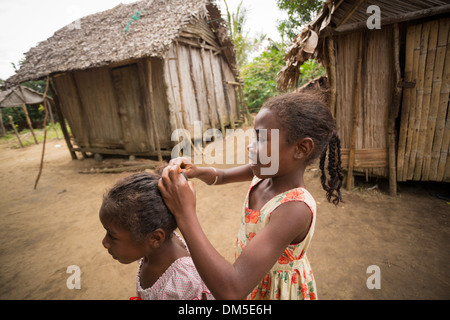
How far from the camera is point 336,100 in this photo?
12.6 feet

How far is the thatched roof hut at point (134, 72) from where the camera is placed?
5711 millimetres

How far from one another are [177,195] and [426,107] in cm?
418

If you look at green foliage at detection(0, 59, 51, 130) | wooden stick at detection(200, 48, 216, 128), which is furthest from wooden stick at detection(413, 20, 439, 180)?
green foliage at detection(0, 59, 51, 130)

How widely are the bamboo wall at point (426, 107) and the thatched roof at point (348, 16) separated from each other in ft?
0.80

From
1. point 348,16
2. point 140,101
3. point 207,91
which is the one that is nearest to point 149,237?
point 348,16

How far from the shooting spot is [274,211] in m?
0.97

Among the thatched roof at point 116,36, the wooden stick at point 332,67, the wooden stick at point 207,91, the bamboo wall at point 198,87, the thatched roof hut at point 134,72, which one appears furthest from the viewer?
the wooden stick at point 207,91

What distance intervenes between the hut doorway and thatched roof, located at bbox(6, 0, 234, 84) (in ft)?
2.47

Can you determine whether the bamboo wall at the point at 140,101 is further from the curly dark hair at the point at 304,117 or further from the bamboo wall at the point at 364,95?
the curly dark hair at the point at 304,117

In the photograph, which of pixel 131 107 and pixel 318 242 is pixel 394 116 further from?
pixel 131 107

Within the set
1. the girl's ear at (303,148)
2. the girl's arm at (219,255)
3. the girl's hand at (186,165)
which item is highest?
the girl's ear at (303,148)

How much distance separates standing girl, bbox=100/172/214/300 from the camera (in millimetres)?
1008

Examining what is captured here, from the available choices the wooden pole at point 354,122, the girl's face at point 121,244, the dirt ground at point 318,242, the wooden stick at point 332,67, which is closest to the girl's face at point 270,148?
the girl's face at point 121,244
